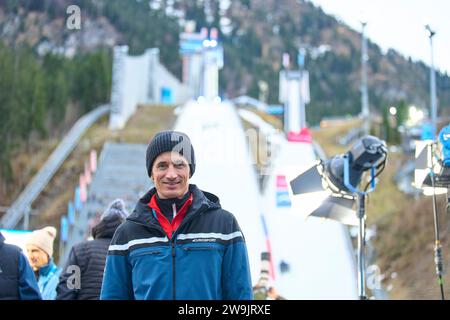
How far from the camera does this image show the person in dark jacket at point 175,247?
1.43 m

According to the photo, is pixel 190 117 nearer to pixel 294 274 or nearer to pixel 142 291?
pixel 294 274

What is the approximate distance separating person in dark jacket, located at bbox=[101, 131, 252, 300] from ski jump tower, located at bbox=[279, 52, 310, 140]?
7513 millimetres

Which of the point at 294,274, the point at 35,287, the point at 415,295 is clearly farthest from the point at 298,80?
the point at 35,287

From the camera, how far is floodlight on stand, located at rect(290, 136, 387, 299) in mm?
2457

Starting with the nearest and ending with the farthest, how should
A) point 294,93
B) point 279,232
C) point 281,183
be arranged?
point 279,232, point 281,183, point 294,93

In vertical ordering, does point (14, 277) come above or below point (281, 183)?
below

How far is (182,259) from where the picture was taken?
1.42 metres

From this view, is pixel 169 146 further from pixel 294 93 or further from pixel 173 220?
pixel 294 93

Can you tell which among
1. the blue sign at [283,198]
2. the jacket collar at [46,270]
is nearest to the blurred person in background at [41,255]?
the jacket collar at [46,270]

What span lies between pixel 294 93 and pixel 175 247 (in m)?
8.50

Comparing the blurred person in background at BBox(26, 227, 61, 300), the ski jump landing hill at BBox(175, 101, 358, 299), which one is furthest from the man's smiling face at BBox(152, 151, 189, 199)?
the ski jump landing hill at BBox(175, 101, 358, 299)

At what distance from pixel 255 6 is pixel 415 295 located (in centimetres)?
874

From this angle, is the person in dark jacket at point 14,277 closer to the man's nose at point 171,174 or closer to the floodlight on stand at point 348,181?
the man's nose at point 171,174

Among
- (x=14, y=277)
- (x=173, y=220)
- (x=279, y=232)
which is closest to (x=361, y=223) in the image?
(x=173, y=220)
